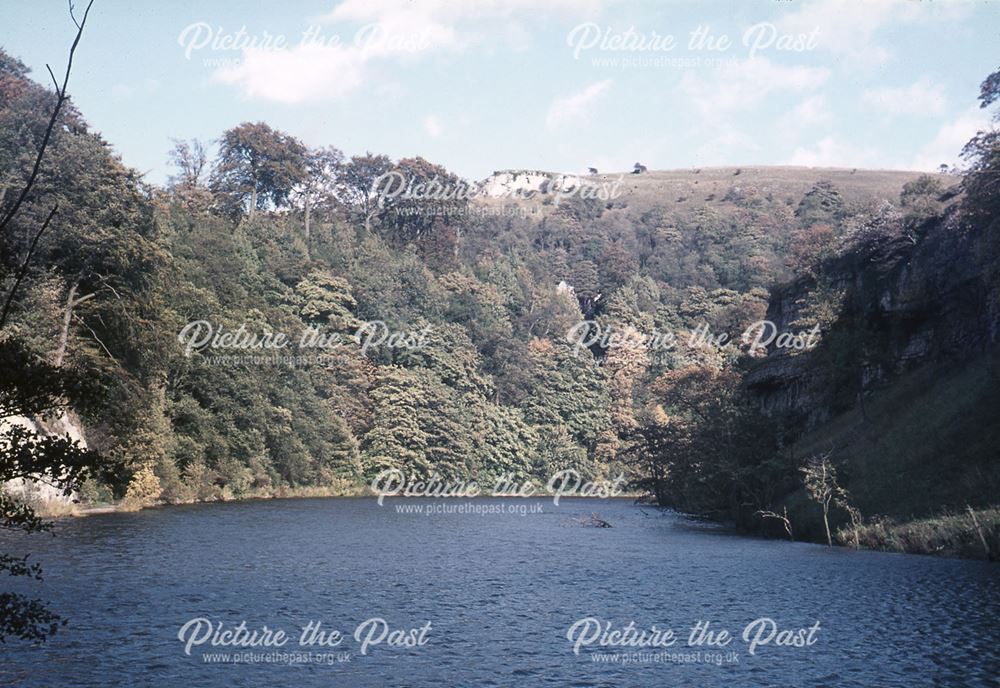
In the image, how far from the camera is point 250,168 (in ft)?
391

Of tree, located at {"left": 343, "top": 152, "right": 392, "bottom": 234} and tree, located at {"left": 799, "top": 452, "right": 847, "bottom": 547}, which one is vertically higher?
tree, located at {"left": 343, "top": 152, "right": 392, "bottom": 234}

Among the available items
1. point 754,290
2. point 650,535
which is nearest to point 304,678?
point 650,535

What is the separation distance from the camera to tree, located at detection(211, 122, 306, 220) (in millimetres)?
117438

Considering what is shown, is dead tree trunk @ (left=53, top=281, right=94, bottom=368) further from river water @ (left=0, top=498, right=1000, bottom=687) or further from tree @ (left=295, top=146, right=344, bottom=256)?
tree @ (left=295, top=146, right=344, bottom=256)

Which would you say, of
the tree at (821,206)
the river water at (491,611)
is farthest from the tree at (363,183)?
the river water at (491,611)

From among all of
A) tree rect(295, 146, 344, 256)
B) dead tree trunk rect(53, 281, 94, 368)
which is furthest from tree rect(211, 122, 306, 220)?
dead tree trunk rect(53, 281, 94, 368)

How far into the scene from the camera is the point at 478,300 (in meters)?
122

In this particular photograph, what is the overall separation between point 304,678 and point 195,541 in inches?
971

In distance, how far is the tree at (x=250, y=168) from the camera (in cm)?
11744

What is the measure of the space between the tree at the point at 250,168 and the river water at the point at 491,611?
7726 centimetres

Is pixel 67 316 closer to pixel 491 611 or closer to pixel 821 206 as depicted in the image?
pixel 491 611

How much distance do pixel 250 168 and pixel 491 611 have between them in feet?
336

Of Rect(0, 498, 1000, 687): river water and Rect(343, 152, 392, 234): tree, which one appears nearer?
Rect(0, 498, 1000, 687): river water

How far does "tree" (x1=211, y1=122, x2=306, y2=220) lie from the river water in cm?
7726
